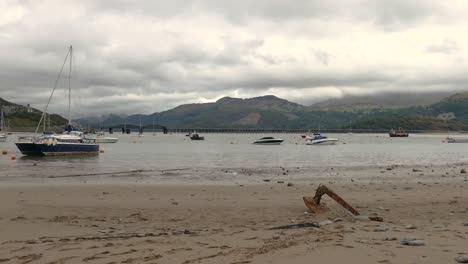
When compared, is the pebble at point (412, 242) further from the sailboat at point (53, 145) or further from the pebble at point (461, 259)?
the sailboat at point (53, 145)

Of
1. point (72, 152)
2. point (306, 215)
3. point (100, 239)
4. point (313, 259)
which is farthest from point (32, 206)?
point (72, 152)

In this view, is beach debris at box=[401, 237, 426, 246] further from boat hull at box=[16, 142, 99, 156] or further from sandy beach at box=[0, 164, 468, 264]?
boat hull at box=[16, 142, 99, 156]

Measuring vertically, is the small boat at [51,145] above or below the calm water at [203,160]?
above


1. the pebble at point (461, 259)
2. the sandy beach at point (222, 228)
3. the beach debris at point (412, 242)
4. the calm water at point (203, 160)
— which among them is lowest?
the calm water at point (203, 160)

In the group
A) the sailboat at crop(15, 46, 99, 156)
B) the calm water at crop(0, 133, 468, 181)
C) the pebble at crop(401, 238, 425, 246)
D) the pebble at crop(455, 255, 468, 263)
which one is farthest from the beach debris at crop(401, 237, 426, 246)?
the sailboat at crop(15, 46, 99, 156)

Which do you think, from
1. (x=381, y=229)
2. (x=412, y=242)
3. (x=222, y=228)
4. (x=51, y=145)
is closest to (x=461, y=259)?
(x=412, y=242)

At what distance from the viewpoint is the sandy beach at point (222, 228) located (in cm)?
826

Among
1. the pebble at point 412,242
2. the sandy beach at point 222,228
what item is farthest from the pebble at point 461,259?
the pebble at point 412,242

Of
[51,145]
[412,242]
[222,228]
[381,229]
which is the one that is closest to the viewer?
[412,242]

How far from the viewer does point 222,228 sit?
37.9 feet

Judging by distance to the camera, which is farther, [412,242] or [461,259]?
[412,242]

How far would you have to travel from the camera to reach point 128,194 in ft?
65.0

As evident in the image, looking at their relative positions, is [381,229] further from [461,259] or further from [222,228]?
[222,228]

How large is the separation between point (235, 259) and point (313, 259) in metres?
1.45
